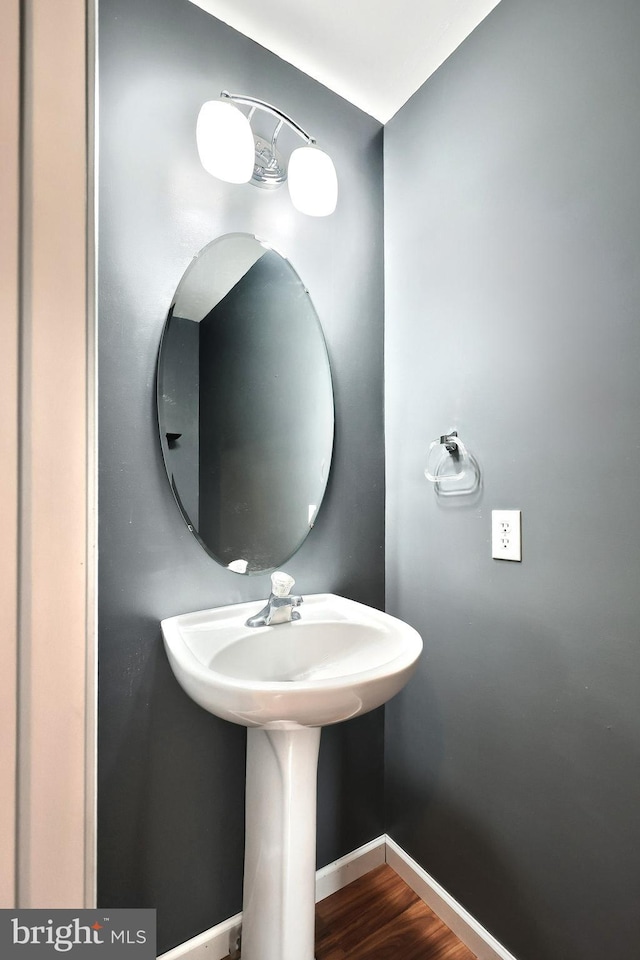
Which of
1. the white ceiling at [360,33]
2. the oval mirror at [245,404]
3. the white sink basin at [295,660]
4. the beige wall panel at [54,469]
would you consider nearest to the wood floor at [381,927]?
the white sink basin at [295,660]

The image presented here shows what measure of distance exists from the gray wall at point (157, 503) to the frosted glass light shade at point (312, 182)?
0.07 metres

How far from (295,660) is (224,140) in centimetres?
133

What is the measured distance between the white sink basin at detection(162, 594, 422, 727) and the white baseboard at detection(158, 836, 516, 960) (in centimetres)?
68

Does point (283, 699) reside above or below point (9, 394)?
below

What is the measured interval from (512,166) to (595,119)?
0.21 m

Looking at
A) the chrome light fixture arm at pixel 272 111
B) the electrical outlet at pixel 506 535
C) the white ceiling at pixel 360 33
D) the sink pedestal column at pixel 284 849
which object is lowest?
the sink pedestal column at pixel 284 849

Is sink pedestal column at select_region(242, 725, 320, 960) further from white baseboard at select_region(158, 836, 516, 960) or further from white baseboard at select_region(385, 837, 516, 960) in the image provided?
white baseboard at select_region(385, 837, 516, 960)

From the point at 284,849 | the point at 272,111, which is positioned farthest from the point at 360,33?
the point at 284,849

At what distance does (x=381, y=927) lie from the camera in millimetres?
1278

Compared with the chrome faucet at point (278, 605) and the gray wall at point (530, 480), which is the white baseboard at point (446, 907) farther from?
the chrome faucet at point (278, 605)

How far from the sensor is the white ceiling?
48.8 inches

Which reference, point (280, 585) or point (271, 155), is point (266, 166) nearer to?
point (271, 155)

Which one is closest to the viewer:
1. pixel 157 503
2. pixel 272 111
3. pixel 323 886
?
pixel 157 503

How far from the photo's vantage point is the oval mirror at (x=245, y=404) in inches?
46.5
